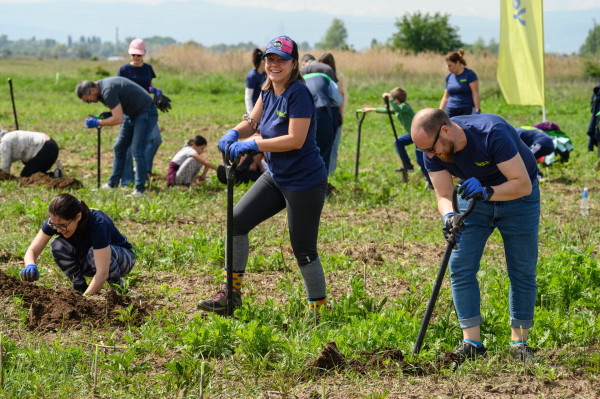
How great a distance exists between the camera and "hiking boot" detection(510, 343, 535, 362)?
3.73 metres

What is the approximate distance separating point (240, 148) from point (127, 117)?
4.71 meters

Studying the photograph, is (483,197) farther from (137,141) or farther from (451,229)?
(137,141)

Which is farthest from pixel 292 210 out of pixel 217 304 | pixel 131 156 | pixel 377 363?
pixel 131 156

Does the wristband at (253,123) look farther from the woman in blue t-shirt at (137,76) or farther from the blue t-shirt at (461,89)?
the blue t-shirt at (461,89)

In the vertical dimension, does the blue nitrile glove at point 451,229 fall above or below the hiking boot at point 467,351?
above

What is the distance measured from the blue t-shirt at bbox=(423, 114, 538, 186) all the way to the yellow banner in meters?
7.72

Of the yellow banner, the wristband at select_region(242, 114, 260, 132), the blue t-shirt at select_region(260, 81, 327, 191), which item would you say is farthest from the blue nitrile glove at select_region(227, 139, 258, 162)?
the yellow banner

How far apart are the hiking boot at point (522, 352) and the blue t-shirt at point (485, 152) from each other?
3.10ft

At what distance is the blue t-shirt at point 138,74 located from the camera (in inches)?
345

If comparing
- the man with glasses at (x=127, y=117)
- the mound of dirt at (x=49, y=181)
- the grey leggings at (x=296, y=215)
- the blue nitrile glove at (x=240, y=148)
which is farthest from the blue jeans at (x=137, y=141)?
the blue nitrile glove at (x=240, y=148)

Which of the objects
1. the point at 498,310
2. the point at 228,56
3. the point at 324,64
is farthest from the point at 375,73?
the point at 498,310

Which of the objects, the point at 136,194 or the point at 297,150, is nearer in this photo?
the point at 297,150

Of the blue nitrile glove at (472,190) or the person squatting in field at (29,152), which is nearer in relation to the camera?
the blue nitrile glove at (472,190)

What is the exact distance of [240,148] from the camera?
402cm
